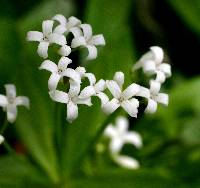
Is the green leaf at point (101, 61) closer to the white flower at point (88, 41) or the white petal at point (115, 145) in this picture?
the white petal at point (115, 145)

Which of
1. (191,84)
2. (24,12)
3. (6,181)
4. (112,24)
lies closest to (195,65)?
(191,84)

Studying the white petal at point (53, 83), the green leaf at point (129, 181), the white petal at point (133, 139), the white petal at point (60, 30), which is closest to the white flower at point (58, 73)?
the white petal at point (53, 83)

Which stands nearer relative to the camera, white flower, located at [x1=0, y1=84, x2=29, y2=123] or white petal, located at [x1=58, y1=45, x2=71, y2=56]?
white petal, located at [x1=58, y1=45, x2=71, y2=56]

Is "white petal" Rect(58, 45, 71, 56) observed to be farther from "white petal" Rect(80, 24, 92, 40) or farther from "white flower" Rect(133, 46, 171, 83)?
"white flower" Rect(133, 46, 171, 83)

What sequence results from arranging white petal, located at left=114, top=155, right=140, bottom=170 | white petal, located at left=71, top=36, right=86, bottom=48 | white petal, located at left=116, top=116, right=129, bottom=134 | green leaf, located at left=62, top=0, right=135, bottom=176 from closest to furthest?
white petal, located at left=71, top=36, right=86, bottom=48
green leaf, located at left=62, top=0, right=135, bottom=176
white petal, located at left=114, top=155, right=140, bottom=170
white petal, located at left=116, top=116, right=129, bottom=134

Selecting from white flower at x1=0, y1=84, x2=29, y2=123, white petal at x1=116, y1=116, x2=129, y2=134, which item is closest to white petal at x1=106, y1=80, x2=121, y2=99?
white flower at x1=0, y1=84, x2=29, y2=123

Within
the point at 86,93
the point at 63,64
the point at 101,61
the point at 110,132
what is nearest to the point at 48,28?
the point at 63,64

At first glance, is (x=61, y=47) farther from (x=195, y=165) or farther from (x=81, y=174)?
(x=195, y=165)
